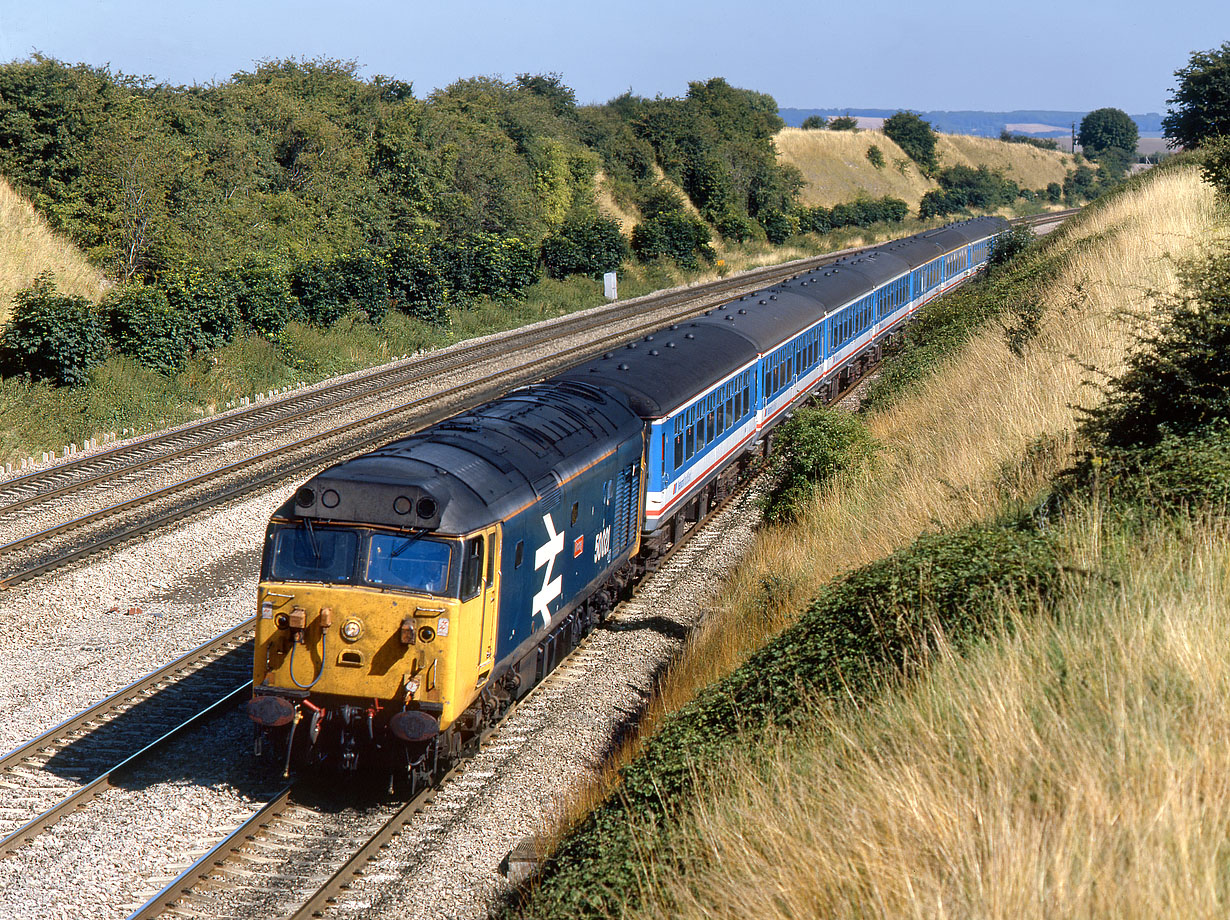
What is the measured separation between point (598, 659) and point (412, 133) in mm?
42177

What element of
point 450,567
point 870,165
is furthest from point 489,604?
point 870,165

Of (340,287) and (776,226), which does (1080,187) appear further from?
(340,287)

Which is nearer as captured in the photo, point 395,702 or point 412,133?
point 395,702

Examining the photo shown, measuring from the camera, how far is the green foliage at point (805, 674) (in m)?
7.94

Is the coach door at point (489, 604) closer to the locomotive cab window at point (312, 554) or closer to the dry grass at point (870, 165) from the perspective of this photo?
the locomotive cab window at point (312, 554)

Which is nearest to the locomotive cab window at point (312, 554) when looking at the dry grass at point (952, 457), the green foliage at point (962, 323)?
the dry grass at point (952, 457)

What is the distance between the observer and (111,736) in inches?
487

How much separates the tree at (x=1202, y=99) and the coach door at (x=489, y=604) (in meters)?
46.4

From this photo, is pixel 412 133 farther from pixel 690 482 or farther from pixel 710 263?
pixel 690 482

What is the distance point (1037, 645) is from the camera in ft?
25.3

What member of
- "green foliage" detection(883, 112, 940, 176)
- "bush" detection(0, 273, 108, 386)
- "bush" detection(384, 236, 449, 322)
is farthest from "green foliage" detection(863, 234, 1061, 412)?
"green foliage" detection(883, 112, 940, 176)

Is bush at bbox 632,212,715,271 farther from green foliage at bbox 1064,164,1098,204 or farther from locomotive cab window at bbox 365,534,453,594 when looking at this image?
green foliage at bbox 1064,164,1098,204

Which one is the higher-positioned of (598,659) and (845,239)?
(845,239)

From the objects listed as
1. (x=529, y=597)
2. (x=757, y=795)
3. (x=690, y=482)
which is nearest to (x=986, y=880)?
(x=757, y=795)
